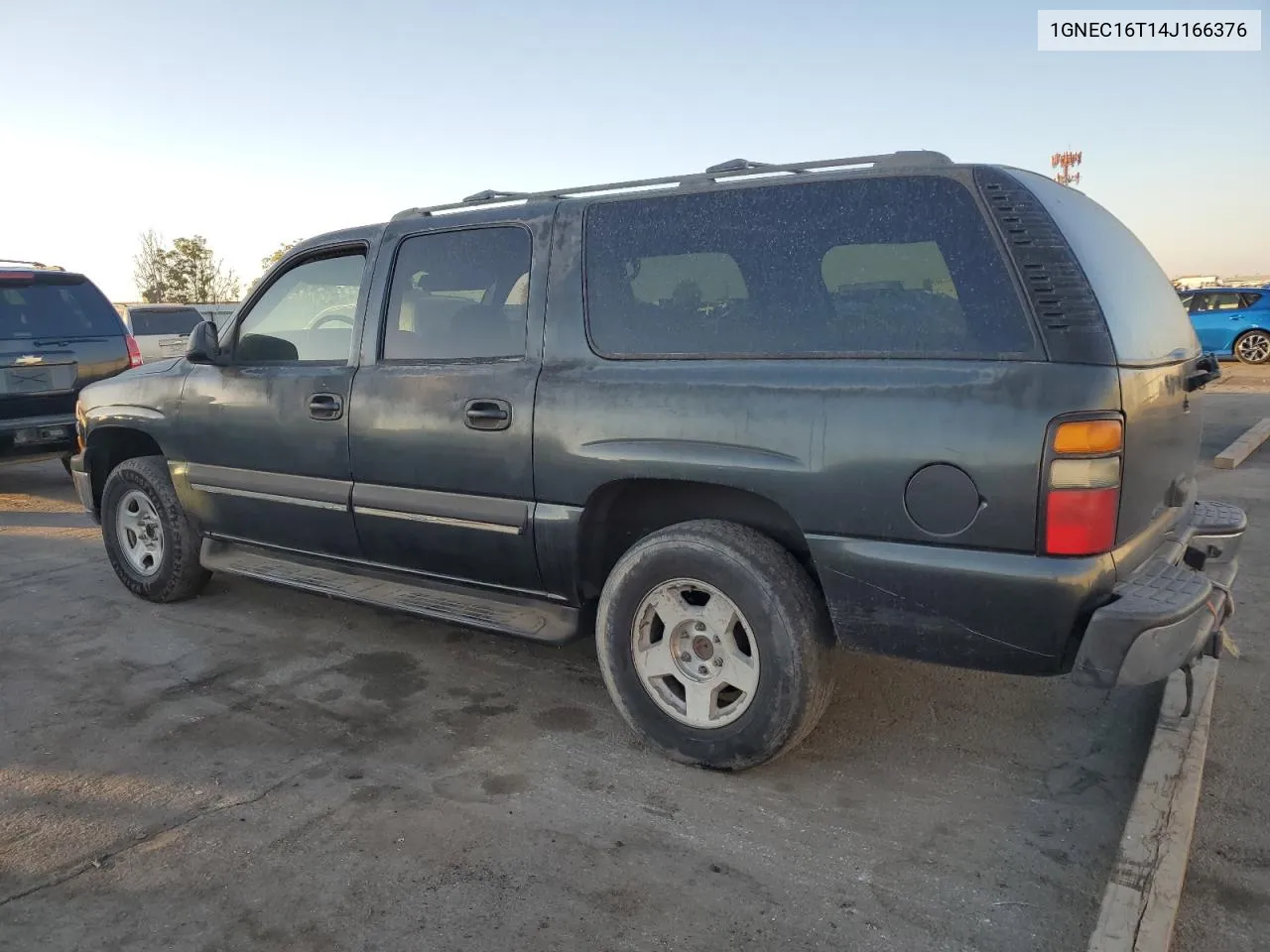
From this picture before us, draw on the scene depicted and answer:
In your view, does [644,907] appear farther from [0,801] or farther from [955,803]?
[0,801]

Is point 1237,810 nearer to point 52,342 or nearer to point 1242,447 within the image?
point 1242,447

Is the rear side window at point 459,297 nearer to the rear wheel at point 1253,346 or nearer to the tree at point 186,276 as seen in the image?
the rear wheel at point 1253,346

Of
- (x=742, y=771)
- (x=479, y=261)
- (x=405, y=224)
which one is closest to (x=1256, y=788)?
(x=742, y=771)

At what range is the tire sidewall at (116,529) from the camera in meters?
4.90

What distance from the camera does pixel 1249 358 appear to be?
19.0m

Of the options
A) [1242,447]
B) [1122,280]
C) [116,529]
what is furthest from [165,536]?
[1242,447]

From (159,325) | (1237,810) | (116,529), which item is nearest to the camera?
(1237,810)

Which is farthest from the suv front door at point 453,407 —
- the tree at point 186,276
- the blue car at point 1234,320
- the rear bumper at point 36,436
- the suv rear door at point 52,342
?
the tree at point 186,276

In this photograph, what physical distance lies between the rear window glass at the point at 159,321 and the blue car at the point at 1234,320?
736 inches

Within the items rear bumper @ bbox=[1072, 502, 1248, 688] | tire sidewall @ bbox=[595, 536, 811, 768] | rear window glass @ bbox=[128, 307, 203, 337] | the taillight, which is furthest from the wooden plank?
rear window glass @ bbox=[128, 307, 203, 337]

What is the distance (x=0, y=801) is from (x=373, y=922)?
4.86 ft

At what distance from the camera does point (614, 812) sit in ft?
9.55

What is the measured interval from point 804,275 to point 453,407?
1430mm

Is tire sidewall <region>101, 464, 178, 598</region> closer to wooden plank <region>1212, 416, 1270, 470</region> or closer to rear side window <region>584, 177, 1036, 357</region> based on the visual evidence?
rear side window <region>584, 177, 1036, 357</region>
